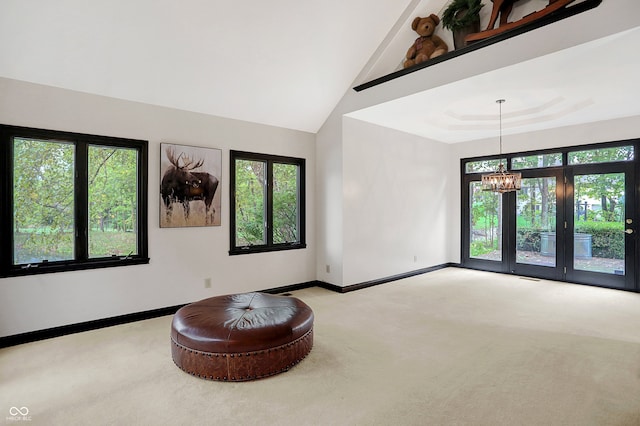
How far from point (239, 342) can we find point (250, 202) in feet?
9.00

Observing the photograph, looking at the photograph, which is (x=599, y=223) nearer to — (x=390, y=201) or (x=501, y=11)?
(x=390, y=201)

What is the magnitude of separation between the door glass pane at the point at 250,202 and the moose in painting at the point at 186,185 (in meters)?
0.44

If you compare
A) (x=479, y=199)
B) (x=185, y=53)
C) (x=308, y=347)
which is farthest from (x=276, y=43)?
(x=479, y=199)

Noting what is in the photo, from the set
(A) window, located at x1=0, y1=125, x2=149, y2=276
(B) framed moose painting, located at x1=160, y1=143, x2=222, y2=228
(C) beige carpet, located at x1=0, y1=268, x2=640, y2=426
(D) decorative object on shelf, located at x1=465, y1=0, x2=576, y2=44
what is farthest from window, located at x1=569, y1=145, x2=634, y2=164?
(A) window, located at x1=0, y1=125, x2=149, y2=276

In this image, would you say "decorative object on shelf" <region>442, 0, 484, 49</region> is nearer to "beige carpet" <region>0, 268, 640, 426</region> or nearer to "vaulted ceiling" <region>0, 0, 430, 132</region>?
"vaulted ceiling" <region>0, 0, 430, 132</region>

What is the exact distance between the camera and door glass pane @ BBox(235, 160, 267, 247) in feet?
15.7

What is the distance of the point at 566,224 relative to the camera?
230 inches

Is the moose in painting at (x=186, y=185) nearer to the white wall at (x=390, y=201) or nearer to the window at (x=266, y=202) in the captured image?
the window at (x=266, y=202)

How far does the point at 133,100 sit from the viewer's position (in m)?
3.82

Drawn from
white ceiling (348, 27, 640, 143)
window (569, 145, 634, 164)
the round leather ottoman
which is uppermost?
white ceiling (348, 27, 640, 143)

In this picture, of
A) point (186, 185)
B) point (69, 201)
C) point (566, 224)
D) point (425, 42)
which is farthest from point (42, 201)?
point (566, 224)

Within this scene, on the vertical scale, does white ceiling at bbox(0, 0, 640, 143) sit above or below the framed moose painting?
above

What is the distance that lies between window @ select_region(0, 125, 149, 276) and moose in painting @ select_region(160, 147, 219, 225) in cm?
26

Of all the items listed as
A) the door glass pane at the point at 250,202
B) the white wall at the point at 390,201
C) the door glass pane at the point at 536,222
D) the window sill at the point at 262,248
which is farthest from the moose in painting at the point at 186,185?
the door glass pane at the point at 536,222
